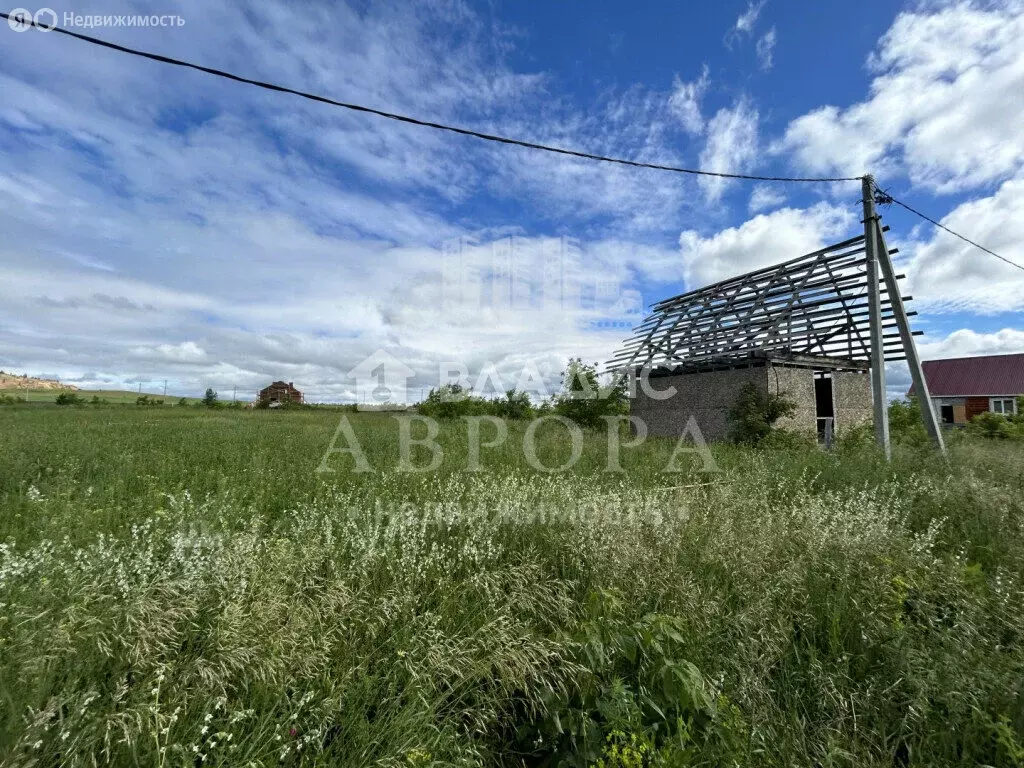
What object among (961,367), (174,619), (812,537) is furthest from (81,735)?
(961,367)

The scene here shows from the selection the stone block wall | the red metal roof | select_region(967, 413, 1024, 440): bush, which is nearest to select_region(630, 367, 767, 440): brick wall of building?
the stone block wall

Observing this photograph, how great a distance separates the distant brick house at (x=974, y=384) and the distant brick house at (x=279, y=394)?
65.0m

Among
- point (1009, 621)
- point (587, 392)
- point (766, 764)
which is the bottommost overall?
point (766, 764)

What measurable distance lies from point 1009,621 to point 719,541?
1.70m

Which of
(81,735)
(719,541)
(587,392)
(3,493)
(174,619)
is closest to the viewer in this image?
(81,735)

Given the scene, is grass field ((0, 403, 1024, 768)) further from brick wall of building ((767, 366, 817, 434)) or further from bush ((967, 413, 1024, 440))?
bush ((967, 413, 1024, 440))

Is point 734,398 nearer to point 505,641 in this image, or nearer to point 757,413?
point 757,413

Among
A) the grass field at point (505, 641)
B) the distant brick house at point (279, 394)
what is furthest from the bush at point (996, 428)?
the distant brick house at point (279, 394)

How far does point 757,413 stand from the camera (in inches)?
475

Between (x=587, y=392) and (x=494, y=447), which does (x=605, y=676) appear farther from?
(x=587, y=392)

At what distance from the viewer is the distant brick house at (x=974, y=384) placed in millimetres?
28047

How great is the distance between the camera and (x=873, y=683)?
94.0 inches

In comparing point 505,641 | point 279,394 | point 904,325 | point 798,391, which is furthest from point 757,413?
point 279,394

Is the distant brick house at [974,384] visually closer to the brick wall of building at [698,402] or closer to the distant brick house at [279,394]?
the brick wall of building at [698,402]
